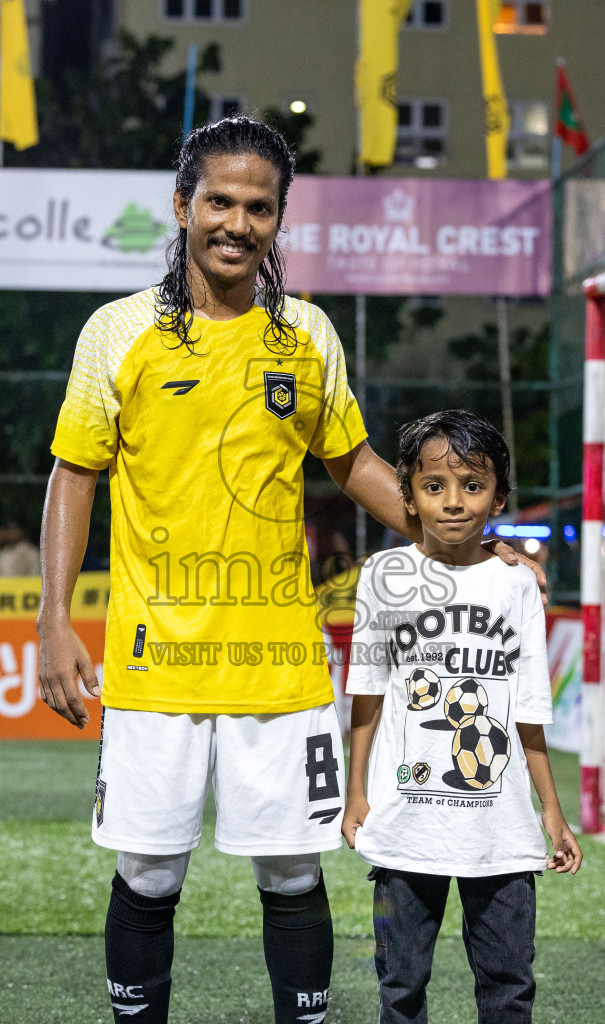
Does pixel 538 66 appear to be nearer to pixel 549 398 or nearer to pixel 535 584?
pixel 549 398

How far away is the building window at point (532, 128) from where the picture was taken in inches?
854

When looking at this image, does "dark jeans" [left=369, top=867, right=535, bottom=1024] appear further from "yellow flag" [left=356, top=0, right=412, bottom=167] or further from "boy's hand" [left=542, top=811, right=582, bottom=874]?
"yellow flag" [left=356, top=0, right=412, bottom=167]

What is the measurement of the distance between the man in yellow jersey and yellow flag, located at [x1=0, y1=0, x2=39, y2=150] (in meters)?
10.4

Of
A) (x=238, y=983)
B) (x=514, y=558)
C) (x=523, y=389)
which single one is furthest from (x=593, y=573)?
(x=523, y=389)

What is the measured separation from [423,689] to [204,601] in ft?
1.38

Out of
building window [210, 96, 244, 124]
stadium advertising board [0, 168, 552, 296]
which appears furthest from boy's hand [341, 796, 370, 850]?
building window [210, 96, 244, 124]

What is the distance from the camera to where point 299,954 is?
2.24 m

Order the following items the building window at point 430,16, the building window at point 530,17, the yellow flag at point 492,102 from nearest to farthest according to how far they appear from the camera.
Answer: the yellow flag at point 492,102, the building window at point 430,16, the building window at point 530,17

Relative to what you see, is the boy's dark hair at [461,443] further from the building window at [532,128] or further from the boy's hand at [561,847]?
the building window at [532,128]

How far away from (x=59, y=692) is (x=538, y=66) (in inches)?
836

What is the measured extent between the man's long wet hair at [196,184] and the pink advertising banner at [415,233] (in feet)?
29.4

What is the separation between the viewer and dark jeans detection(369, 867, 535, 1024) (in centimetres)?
221

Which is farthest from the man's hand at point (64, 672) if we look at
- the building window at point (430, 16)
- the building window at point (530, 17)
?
the building window at point (530, 17)

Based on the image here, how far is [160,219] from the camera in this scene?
11.1 meters
